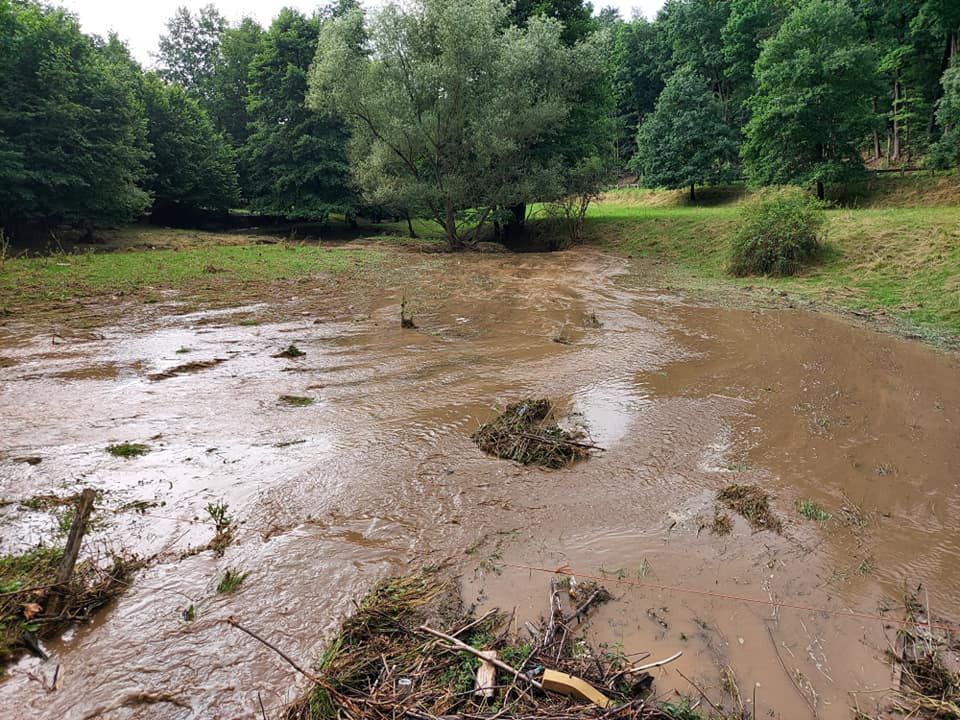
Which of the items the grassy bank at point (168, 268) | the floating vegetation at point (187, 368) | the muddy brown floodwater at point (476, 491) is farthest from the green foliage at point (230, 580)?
the grassy bank at point (168, 268)

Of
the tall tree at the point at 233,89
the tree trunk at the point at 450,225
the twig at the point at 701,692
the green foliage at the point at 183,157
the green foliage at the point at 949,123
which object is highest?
the tall tree at the point at 233,89

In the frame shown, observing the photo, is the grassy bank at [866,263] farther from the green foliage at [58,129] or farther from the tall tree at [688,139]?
the green foliage at [58,129]

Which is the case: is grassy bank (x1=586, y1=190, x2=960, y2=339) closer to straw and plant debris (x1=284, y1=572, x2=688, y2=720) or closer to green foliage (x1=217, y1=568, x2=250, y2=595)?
straw and plant debris (x1=284, y1=572, x2=688, y2=720)

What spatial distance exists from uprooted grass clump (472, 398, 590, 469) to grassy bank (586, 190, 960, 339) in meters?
9.35

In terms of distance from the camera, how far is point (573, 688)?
108 inches

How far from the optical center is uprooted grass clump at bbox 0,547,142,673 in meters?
3.25

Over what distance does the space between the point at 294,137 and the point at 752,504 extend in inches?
1303

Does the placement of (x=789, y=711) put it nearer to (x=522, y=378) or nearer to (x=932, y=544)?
(x=932, y=544)

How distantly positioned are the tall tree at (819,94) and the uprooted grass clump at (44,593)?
28290mm

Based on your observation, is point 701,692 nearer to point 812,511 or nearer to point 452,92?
point 812,511

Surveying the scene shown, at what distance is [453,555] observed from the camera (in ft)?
14.6

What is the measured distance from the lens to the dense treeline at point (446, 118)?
849 inches

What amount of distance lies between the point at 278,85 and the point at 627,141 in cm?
3667

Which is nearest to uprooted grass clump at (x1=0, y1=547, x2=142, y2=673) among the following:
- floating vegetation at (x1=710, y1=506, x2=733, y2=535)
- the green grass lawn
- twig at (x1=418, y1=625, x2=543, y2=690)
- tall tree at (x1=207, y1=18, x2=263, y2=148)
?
twig at (x1=418, y1=625, x2=543, y2=690)
